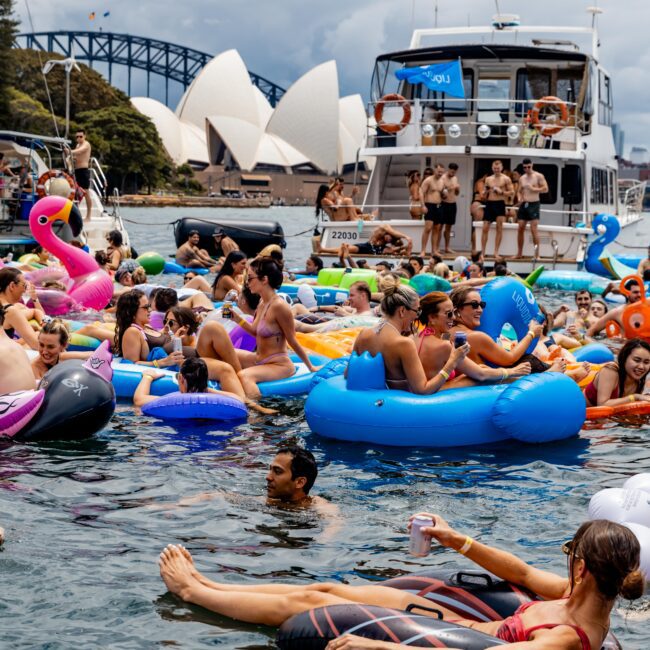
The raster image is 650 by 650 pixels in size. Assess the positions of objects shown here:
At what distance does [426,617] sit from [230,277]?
9.54 metres

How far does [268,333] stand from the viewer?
8875 mm

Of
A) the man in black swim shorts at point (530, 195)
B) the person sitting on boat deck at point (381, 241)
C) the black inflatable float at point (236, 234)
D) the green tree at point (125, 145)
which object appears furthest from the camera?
the green tree at point (125, 145)

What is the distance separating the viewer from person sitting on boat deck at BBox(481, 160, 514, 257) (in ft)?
61.1

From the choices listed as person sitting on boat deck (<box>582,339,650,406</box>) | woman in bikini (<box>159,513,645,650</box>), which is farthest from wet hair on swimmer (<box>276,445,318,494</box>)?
person sitting on boat deck (<box>582,339,650,406</box>)

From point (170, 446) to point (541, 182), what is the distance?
12812 millimetres

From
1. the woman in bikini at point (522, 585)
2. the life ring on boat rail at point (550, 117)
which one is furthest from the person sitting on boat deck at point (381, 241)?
the woman in bikini at point (522, 585)

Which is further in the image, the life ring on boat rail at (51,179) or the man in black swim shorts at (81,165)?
the man in black swim shorts at (81,165)

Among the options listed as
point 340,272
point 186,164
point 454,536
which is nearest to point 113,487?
point 454,536

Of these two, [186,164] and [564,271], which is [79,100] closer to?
[186,164]

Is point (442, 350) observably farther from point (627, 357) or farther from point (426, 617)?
point (426, 617)

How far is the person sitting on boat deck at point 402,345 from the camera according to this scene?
7223mm

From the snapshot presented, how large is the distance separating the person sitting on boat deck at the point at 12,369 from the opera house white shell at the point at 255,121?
74927mm

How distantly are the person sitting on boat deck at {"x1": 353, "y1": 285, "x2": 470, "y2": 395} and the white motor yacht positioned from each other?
1230 centimetres

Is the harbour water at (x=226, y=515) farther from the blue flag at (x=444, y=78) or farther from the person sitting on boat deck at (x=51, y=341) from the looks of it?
the blue flag at (x=444, y=78)
